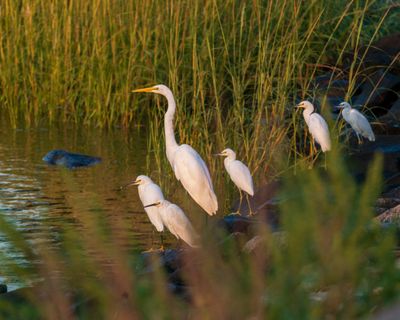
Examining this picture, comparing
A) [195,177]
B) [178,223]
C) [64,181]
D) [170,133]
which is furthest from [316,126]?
[64,181]

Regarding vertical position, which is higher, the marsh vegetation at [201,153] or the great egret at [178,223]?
the marsh vegetation at [201,153]

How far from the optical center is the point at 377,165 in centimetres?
206

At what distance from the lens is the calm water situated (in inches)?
275

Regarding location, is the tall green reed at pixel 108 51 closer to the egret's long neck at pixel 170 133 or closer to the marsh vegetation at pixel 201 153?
the marsh vegetation at pixel 201 153

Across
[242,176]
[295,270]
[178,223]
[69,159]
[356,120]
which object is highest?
[295,270]

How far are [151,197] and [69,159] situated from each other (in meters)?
3.10

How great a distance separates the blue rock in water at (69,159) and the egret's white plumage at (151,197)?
2.73 m

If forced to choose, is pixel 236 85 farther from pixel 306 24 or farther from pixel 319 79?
pixel 306 24

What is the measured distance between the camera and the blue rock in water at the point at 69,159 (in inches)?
370

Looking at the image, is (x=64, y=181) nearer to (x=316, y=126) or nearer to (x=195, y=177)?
(x=195, y=177)

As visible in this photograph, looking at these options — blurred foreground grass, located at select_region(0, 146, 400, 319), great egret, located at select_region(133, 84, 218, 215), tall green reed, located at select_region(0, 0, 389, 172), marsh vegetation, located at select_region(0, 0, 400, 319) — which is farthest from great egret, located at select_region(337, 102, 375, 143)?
blurred foreground grass, located at select_region(0, 146, 400, 319)

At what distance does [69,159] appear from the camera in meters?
9.42

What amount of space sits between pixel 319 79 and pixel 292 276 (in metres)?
8.18

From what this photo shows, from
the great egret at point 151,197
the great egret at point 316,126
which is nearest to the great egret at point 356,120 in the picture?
the great egret at point 316,126
